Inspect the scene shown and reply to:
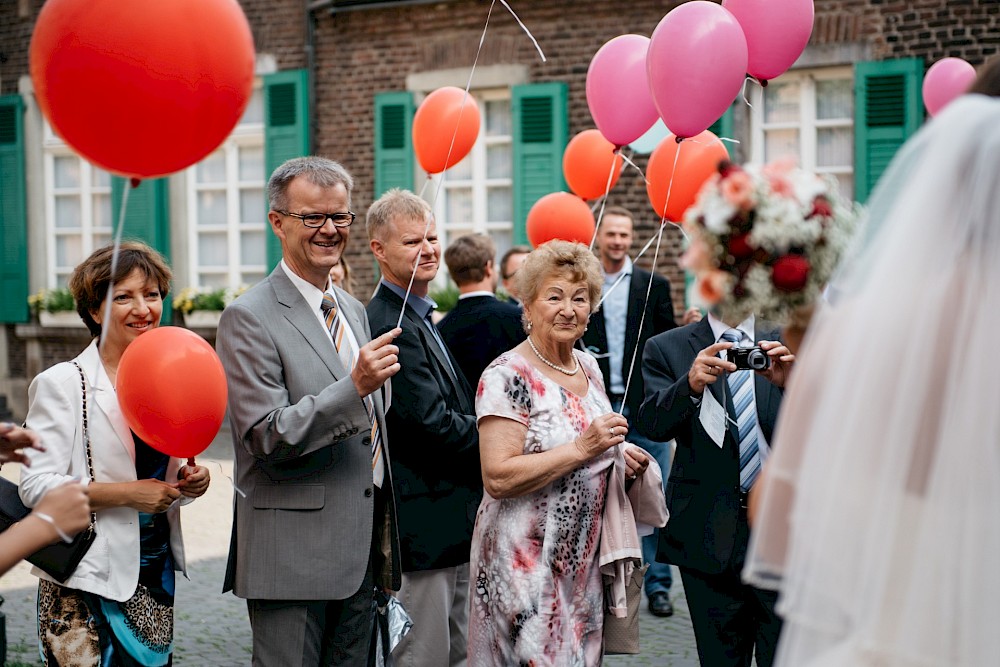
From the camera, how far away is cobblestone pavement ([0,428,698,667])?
5.61 meters

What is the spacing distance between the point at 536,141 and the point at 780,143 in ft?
8.19

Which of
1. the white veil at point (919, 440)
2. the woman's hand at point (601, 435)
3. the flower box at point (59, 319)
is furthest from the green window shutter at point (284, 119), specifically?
the white veil at point (919, 440)

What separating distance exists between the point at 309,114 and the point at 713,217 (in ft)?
37.4

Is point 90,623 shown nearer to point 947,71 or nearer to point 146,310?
point 146,310

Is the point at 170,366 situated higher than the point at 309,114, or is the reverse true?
the point at 309,114

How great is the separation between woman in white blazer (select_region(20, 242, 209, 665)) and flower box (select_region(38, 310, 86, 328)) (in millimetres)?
11439

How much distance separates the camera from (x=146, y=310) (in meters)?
3.58

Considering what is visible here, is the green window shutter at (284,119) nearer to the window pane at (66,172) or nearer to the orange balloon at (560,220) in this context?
the window pane at (66,172)

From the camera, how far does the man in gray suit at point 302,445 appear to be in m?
3.38

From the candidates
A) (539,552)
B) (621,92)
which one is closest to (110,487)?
(539,552)

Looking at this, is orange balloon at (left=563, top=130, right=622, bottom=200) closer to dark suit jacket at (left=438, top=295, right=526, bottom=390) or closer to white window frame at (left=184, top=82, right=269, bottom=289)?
dark suit jacket at (left=438, top=295, right=526, bottom=390)

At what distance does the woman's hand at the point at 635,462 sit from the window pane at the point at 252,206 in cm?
1054

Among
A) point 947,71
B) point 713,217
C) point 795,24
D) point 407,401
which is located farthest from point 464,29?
point 713,217

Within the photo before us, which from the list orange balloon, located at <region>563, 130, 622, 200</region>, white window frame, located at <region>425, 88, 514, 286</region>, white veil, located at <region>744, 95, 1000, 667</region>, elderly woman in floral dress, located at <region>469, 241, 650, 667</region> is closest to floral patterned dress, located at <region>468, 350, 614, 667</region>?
elderly woman in floral dress, located at <region>469, 241, 650, 667</region>
